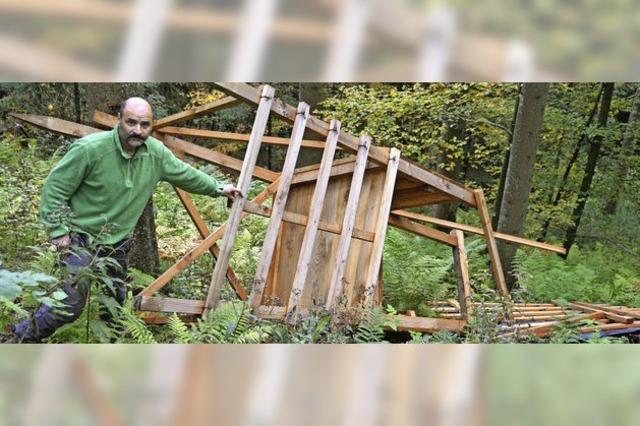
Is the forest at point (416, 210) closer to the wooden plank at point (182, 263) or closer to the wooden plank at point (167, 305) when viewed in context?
the wooden plank at point (167, 305)

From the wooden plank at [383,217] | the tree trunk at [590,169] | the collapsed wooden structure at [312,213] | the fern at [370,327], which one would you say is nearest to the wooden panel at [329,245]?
the collapsed wooden structure at [312,213]

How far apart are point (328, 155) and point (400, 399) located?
5522mm

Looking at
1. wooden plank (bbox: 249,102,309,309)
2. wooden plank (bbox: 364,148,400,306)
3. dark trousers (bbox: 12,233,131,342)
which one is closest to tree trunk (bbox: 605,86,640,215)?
wooden plank (bbox: 364,148,400,306)

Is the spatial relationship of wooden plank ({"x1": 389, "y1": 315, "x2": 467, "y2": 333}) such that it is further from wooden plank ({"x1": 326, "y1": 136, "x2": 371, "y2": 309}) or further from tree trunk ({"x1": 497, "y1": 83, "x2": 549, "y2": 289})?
tree trunk ({"x1": 497, "y1": 83, "x2": 549, "y2": 289})

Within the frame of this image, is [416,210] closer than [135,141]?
No

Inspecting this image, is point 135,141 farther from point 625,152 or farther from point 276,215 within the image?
point 625,152

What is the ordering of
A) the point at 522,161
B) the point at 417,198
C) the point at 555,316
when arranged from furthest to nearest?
1. the point at 522,161
2. the point at 417,198
3. the point at 555,316

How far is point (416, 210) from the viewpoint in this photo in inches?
658

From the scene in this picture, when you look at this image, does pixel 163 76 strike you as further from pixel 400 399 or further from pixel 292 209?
pixel 292 209

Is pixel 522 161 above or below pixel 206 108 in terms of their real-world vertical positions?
above

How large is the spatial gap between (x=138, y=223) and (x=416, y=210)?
36.3ft

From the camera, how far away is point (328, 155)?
20.1 feet

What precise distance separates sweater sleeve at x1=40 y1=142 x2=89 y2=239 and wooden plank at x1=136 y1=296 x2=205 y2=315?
1029 mm

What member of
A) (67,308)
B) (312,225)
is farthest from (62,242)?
(312,225)
